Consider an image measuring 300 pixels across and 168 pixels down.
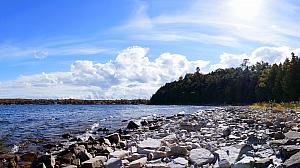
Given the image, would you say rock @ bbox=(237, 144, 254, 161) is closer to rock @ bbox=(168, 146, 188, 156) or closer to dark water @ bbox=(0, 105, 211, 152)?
rock @ bbox=(168, 146, 188, 156)

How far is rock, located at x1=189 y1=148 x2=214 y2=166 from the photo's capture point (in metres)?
11.2

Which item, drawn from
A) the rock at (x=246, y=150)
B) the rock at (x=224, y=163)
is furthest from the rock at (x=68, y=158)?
the rock at (x=246, y=150)

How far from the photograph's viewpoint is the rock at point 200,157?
36.8 feet

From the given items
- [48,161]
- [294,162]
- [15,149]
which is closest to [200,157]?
[294,162]

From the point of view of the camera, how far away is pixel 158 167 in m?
11.1

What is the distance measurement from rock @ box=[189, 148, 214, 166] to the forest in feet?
197

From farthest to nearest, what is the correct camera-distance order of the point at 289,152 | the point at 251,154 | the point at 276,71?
the point at 276,71 → the point at 251,154 → the point at 289,152

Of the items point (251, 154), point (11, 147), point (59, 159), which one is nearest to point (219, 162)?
point (251, 154)

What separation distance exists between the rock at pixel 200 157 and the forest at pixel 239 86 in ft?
197

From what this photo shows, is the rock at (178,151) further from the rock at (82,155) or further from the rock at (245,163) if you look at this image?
the rock at (82,155)

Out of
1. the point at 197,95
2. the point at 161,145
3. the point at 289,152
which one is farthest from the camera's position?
the point at 197,95

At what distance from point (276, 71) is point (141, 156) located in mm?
81669

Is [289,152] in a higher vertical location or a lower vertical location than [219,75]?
lower

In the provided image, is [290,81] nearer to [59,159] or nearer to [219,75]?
[59,159]
